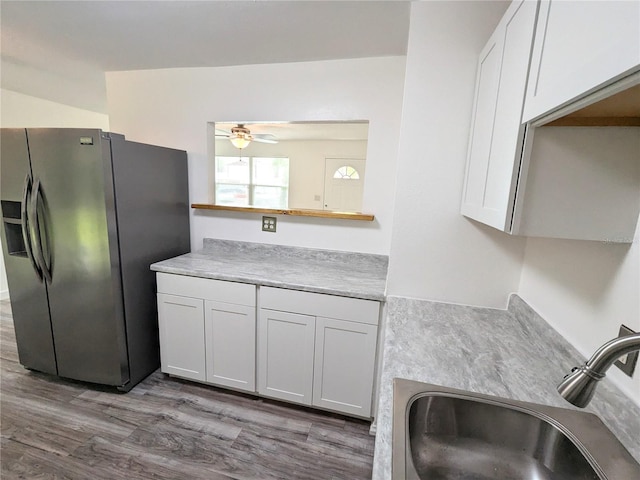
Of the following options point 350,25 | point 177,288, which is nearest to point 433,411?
point 177,288

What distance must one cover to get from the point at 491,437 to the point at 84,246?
225 cm

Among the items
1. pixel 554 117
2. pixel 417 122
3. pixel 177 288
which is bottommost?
pixel 177 288

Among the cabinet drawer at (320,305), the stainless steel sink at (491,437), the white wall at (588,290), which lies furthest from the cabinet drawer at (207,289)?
the white wall at (588,290)

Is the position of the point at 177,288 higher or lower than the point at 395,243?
lower

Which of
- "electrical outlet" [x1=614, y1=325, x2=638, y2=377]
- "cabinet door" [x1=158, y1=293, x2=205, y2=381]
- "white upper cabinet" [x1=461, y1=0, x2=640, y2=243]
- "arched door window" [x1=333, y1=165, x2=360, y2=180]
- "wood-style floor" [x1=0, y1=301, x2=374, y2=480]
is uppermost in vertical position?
"arched door window" [x1=333, y1=165, x2=360, y2=180]

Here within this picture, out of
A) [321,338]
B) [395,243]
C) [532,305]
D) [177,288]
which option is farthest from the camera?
[177,288]

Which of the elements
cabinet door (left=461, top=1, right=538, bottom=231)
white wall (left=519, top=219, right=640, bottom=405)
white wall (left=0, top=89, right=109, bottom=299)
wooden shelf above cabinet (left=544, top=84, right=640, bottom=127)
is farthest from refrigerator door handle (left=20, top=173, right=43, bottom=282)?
white wall (left=519, top=219, right=640, bottom=405)

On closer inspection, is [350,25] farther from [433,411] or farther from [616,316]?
[433,411]

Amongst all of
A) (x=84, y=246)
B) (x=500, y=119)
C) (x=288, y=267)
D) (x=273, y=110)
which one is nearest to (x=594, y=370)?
(x=500, y=119)

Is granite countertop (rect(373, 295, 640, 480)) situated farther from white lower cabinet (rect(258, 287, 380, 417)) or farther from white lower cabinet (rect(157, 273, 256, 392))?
white lower cabinet (rect(157, 273, 256, 392))

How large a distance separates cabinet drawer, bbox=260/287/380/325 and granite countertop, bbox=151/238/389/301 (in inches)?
1.5

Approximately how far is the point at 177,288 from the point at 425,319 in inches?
61.8

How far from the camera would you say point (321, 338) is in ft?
5.74

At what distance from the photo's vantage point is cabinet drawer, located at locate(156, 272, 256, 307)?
184 cm
